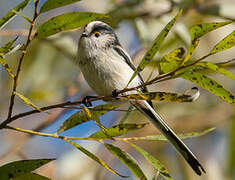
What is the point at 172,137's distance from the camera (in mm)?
1344

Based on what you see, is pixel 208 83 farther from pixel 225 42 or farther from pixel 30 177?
pixel 30 177

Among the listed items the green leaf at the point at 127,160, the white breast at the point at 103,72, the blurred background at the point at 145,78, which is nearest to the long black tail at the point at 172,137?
the white breast at the point at 103,72

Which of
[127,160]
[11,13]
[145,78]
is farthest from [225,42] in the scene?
[145,78]

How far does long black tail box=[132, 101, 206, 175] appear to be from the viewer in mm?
1235

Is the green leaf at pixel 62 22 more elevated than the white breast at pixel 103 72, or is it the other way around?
the white breast at pixel 103 72

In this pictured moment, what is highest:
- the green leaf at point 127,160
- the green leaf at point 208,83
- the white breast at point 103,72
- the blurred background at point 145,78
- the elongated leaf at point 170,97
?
the blurred background at point 145,78

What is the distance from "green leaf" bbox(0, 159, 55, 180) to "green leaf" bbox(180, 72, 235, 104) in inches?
17.2

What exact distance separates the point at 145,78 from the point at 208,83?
1.87 metres

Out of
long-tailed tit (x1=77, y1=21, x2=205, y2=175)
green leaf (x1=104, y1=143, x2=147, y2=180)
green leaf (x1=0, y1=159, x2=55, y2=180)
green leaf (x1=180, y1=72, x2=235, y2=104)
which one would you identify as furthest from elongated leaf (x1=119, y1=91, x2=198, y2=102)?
long-tailed tit (x1=77, y1=21, x2=205, y2=175)

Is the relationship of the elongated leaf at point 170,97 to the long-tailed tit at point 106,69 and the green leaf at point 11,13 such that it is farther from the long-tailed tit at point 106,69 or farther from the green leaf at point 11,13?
the long-tailed tit at point 106,69

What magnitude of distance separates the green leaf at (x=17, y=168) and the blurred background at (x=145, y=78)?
1123 mm

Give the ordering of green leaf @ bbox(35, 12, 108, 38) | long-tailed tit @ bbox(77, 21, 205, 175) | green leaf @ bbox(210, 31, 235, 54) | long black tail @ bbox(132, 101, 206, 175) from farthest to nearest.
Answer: long-tailed tit @ bbox(77, 21, 205, 175), long black tail @ bbox(132, 101, 206, 175), green leaf @ bbox(35, 12, 108, 38), green leaf @ bbox(210, 31, 235, 54)

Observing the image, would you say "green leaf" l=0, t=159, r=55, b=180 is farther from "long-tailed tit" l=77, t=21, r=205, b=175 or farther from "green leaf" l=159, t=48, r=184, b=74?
"long-tailed tit" l=77, t=21, r=205, b=175

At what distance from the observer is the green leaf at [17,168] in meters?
0.94
